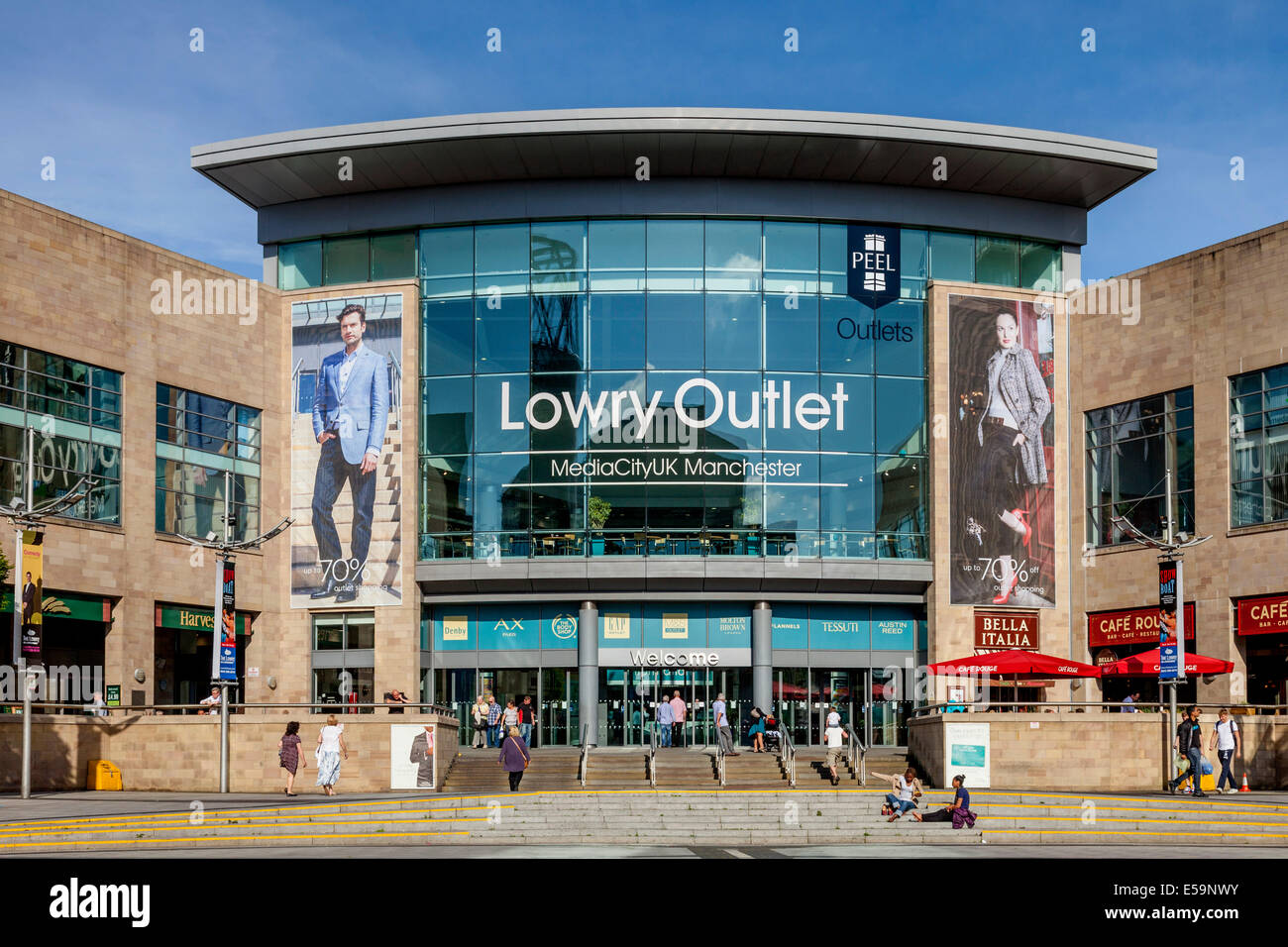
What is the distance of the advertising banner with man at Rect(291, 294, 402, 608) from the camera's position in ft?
147

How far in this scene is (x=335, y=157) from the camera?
4431 cm

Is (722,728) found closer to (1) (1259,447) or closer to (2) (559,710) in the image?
(2) (559,710)

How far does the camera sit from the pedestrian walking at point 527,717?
4075 centimetres

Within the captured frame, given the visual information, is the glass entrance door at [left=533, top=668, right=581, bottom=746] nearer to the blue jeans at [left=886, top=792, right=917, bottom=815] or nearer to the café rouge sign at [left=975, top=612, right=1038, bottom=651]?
the café rouge sign at [left=975, top=612, right=1038, bottom=651]

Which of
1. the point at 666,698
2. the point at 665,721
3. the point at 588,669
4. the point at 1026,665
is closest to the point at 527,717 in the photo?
the point at 588,669

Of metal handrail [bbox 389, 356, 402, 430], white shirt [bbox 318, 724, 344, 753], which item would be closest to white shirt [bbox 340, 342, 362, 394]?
metal handrail [bbox 389, 356, 402, 430]

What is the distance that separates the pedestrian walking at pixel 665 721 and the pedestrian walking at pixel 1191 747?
13.3 metres

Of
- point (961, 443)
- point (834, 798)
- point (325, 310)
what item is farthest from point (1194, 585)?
point (325, 310)

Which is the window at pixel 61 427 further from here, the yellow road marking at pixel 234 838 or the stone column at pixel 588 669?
the yellow road marking at pixel 234 838

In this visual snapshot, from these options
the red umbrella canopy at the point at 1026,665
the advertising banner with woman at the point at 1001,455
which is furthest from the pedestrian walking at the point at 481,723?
the advertising banner with woman at the point at 1001,455

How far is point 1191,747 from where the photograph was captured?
3091 centimetres

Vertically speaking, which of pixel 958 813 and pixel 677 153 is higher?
pixel 677 153

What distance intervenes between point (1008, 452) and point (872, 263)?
7505 mm
